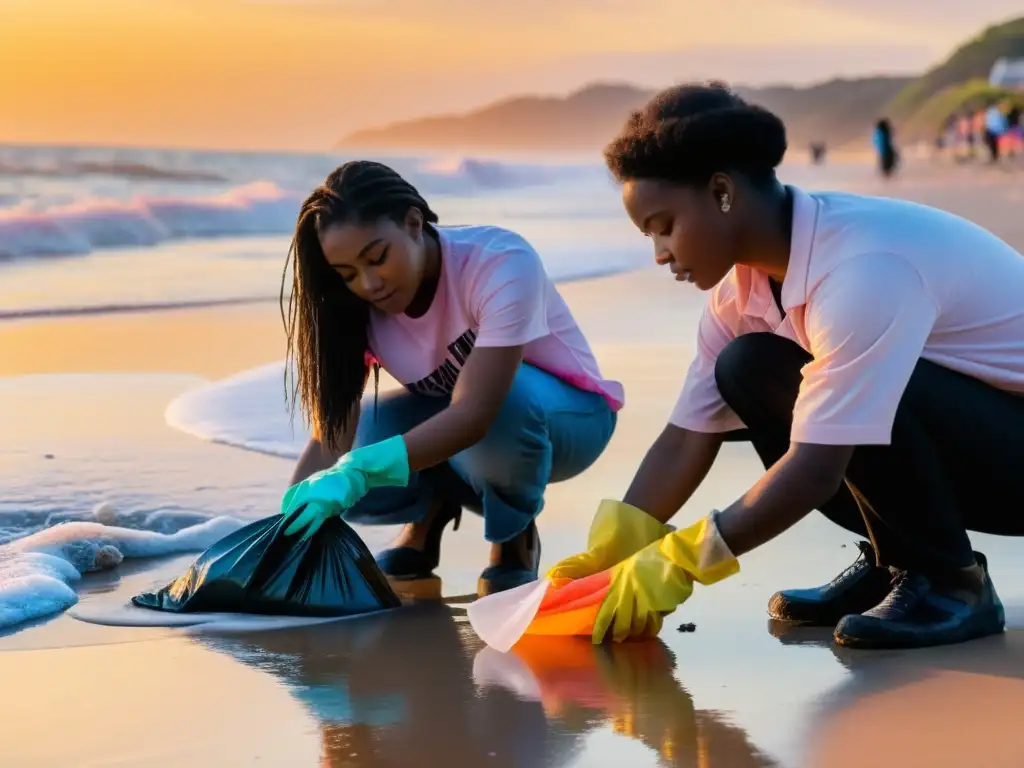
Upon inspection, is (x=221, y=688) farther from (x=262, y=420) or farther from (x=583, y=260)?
(x=583, y=260)

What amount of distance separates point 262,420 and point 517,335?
2247 millimetres

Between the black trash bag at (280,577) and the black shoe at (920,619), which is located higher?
the black trash bag at (280,577)

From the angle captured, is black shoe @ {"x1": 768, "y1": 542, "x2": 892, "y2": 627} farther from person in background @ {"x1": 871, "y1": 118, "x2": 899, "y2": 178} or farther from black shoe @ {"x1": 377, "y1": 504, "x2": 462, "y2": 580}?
person in background @ {"x1": 871, "y1": 118, "x2": 899, "y2": 178}

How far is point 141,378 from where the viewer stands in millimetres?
6082

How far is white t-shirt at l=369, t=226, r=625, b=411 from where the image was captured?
3.16 metres

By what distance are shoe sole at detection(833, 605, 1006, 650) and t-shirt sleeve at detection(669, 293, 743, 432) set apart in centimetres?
47

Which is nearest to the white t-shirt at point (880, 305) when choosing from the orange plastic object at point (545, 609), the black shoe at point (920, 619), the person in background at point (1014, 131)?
the black shoe at point (920, 619)

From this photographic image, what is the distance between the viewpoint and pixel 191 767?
86.1 inches

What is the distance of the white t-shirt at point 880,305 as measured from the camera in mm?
2527

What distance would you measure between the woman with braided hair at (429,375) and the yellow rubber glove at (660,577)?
51cm

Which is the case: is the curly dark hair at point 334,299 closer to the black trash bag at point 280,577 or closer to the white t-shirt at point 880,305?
the black trash bag at point 280,577

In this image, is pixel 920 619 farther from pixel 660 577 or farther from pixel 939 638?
pixel 660 577

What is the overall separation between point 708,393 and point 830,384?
48cm

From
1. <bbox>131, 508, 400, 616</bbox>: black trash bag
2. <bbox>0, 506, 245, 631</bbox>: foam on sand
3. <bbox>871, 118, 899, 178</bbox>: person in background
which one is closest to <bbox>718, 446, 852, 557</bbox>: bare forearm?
<bbox>131, 508, 400, 616</bbox>: black trash bag
